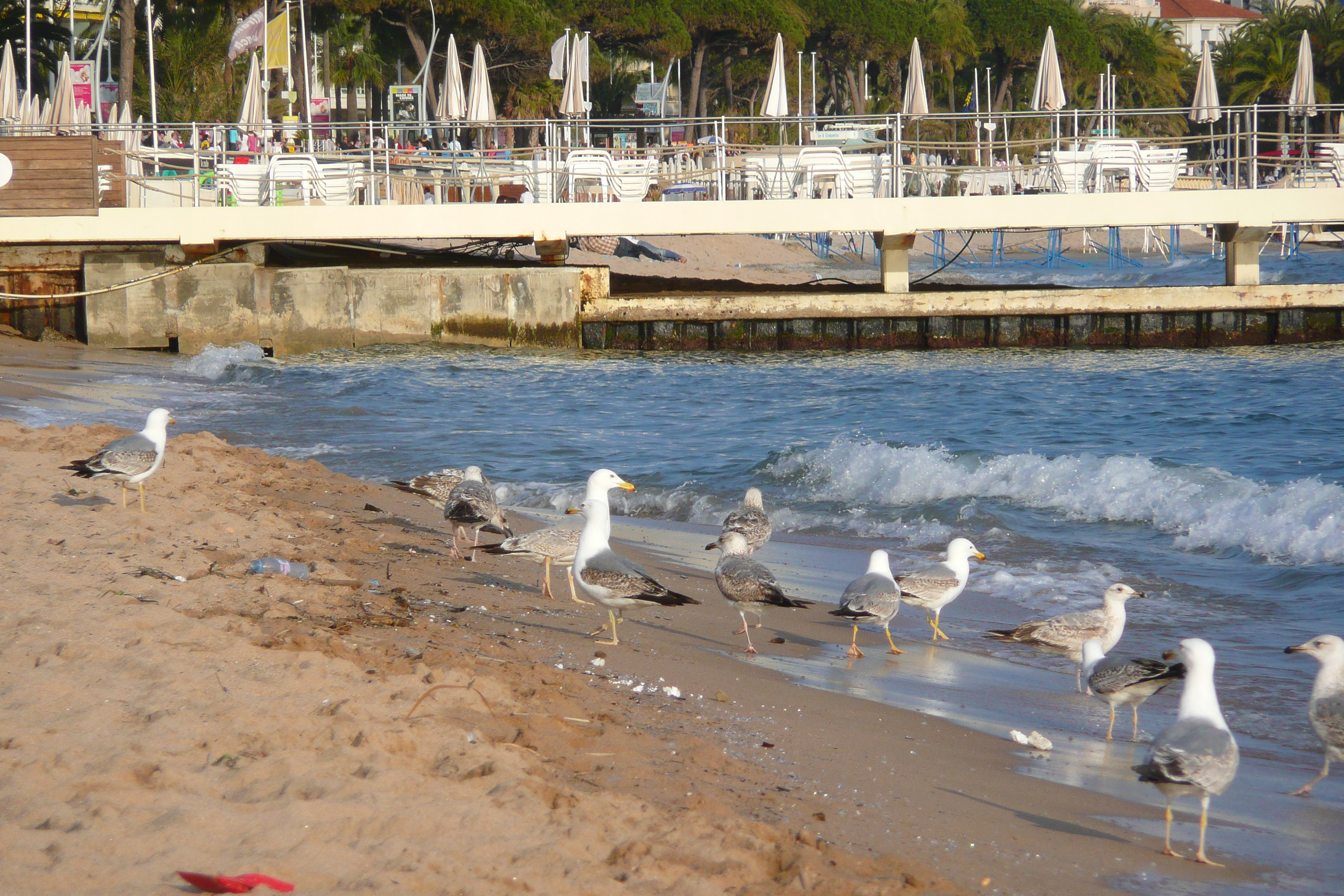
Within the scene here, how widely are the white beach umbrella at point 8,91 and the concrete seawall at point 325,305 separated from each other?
10.7 meters

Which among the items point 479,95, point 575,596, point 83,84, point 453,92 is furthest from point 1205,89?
point 83,84

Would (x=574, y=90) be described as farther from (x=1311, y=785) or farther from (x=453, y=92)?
(x=1311, y=785)

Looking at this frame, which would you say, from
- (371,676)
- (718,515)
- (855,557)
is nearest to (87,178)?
(718,515)

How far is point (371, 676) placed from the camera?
4.66 metres

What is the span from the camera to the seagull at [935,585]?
6.69 metres

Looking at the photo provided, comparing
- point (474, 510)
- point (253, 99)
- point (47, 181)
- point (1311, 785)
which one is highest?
point (253, 99)

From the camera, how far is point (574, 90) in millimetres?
26375

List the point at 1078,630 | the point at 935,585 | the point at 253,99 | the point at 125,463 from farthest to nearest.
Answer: the point at 253,99 < the point at 125,463 < the point at 935,585 < the point at 1078,630

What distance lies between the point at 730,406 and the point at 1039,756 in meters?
11.8

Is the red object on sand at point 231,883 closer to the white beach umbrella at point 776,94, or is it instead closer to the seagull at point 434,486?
the seagull at point 434,486

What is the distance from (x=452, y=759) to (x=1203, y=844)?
8.17ft

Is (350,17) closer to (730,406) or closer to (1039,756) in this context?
(730,406)

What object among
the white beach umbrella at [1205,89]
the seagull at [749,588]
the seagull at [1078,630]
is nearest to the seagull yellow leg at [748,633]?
the seagull at [749,588]

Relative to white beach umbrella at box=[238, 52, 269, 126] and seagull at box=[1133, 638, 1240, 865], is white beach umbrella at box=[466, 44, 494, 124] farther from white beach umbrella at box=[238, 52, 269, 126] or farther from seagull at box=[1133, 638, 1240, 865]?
seagull at box=[1133, 638, 1240, 865]
